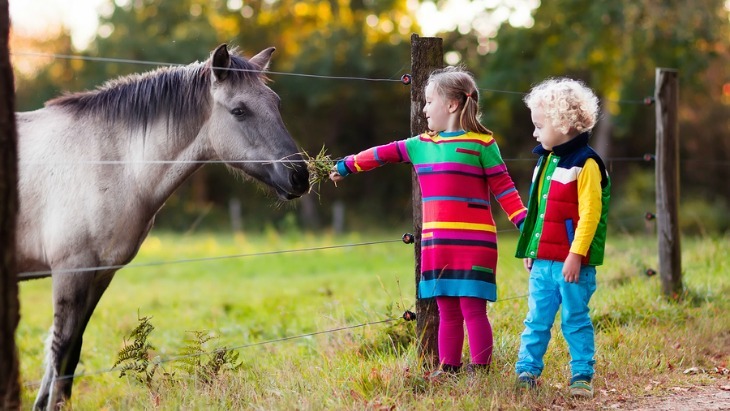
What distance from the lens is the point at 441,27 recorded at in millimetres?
21484

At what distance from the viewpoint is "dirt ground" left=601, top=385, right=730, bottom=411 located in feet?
13.0

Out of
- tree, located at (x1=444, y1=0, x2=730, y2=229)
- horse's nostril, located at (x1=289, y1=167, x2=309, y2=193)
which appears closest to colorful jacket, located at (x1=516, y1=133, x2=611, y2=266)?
horse's nostril, located at (x1=289, y1=167, x2=309, y2=193)

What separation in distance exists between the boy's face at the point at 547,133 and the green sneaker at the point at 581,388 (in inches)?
49.1

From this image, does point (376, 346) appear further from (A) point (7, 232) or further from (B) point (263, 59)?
(A) point (7, 232)

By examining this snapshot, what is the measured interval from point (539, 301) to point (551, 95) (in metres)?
1.07

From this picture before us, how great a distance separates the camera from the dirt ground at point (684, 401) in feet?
13.0

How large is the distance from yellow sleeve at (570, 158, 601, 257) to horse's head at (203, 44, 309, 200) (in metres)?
1.46

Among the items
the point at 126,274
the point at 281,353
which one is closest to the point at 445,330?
the point at 281,353

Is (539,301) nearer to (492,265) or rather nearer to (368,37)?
(492,265)

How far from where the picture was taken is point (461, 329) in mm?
3936

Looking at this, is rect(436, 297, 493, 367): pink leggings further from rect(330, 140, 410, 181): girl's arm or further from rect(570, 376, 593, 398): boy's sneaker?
rect(330, 140, 410, 181): girl's arm

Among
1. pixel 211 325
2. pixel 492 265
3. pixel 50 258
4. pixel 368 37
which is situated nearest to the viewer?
pixel 492 265

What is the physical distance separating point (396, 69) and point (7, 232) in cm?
2113

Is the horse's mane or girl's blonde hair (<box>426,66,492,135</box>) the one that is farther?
the horse's mane
